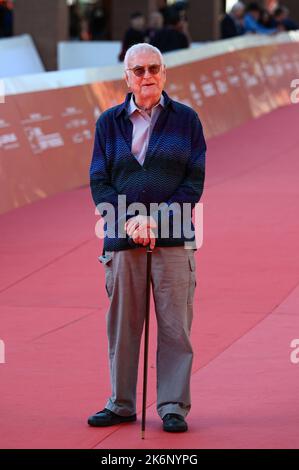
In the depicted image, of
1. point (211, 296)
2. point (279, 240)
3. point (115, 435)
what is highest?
point (279, 240)

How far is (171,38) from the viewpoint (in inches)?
881

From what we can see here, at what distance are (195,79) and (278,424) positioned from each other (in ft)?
48.2

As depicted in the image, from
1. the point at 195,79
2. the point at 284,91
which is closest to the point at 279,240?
the point at 195,79

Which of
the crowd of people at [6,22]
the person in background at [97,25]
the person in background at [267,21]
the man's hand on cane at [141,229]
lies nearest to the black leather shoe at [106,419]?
the man's hand on cane at [141,229]

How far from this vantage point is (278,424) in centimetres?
695

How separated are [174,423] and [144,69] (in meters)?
1.91

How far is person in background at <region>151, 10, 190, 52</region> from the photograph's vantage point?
22.3 meters

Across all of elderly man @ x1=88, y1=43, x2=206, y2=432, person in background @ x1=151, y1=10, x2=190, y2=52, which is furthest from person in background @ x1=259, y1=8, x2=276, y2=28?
elderly man @ x1=88, y1=43, x2=206, y2=432

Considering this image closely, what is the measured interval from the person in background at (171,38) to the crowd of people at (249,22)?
18.3 ft

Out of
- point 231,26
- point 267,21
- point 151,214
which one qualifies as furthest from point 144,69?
point 267,21

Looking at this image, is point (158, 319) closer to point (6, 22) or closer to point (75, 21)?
point (6, 22)

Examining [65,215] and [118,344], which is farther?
[65,215]

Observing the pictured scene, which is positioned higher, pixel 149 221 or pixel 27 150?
pixel 27 150

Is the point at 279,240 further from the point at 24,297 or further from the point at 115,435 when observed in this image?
the point at 115,435
